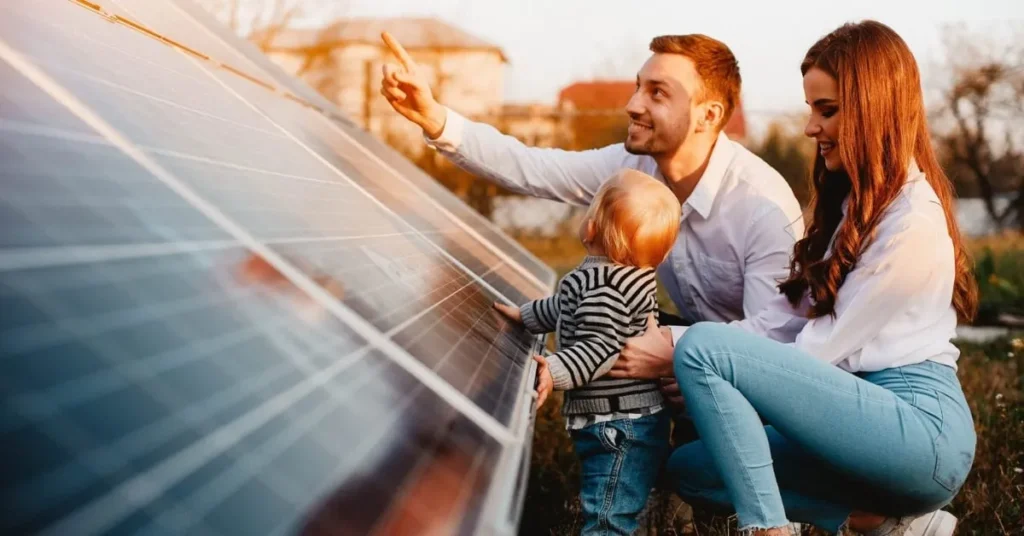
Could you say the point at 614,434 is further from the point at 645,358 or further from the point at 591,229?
the point at 591,229

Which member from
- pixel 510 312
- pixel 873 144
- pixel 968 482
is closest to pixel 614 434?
pixel 510 312

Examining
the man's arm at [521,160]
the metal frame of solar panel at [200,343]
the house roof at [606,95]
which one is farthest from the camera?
the house roof at [606,95]

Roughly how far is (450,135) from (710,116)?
110 centimetres

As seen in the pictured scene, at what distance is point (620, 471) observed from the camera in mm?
3195

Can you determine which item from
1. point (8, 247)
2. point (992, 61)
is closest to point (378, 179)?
point (8, 247)

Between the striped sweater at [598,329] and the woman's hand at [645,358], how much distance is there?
37 millimetres

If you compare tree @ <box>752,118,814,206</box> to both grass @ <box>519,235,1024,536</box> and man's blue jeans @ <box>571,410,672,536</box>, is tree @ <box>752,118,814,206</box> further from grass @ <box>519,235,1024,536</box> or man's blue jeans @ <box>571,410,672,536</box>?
man's blue jeans @ <box>571,410,672,536</box>

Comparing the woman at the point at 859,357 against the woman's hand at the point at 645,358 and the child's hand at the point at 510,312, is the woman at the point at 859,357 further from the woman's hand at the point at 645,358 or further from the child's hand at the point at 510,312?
the child's hand at the point at 510,312

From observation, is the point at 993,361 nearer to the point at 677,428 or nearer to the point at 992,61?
the point at 677,428

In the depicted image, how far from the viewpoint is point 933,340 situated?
3.20 m

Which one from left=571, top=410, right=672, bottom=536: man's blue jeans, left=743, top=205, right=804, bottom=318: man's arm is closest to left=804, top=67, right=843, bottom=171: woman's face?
left=743, top=205, right=804, bottom=318: man's arm

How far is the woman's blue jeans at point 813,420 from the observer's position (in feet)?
9.75

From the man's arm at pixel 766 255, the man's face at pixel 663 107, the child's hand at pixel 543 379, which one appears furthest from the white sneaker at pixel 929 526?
the man's face at pixel 663 107

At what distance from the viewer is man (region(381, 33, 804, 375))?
4074mm
